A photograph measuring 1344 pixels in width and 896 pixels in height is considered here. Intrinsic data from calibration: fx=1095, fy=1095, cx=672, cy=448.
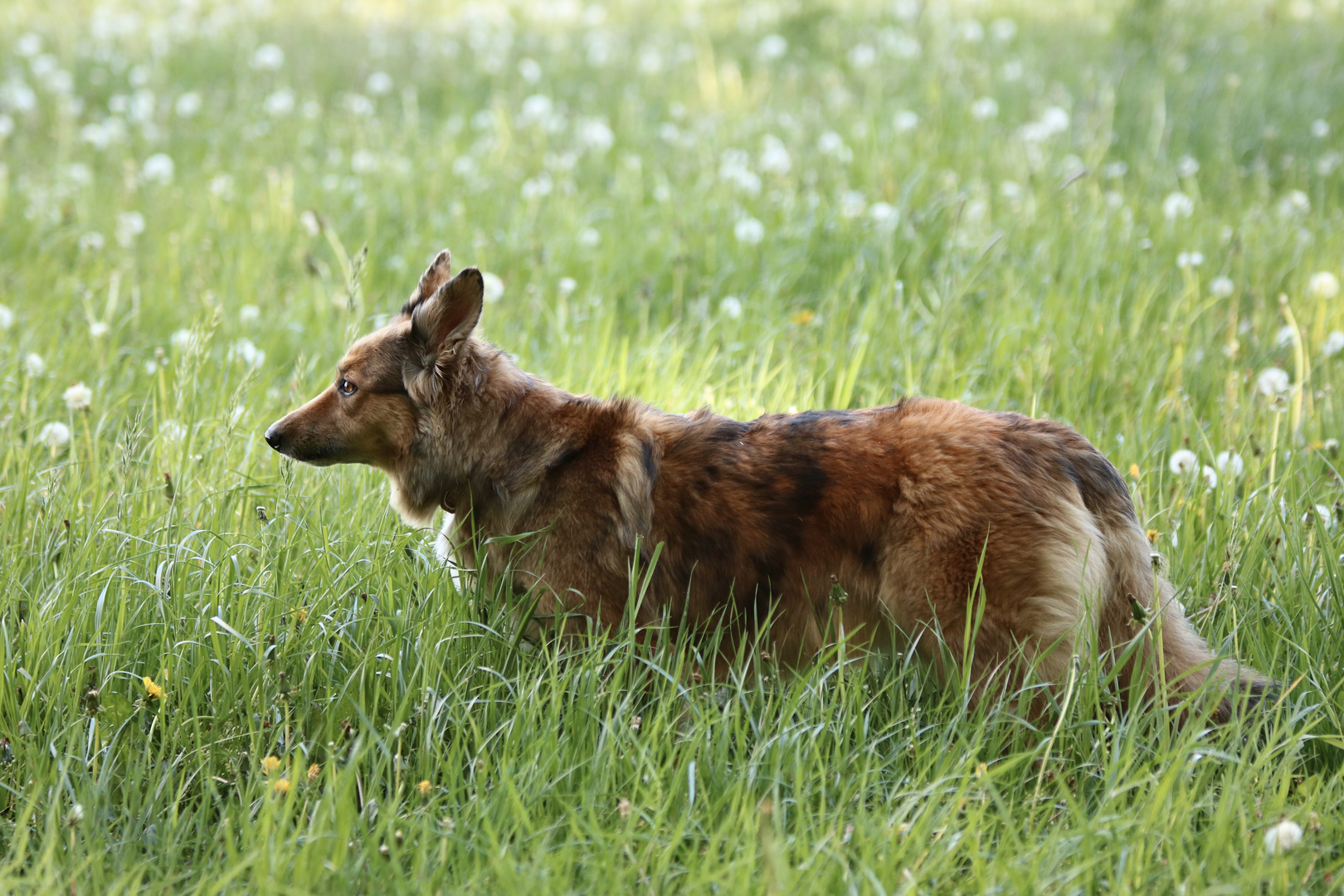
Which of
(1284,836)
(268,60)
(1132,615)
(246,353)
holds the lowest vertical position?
(1284,836)

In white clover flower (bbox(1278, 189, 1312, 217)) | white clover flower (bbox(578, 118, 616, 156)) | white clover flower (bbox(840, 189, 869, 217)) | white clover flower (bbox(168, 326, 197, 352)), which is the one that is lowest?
white clover flower (bbox(168, 326, 197, 352))

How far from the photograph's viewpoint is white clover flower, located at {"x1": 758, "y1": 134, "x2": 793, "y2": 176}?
7.04 metres

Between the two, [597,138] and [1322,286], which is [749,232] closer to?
[597,138]

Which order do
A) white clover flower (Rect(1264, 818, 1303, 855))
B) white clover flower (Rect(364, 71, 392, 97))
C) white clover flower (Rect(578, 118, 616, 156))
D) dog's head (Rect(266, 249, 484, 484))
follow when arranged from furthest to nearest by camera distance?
white clover flower (Rect(364, 71, 392, 97)) < white clover flower (Rect(578, 118, 616, 156)) < dog's head (Rect(266, 249, 484, 484)) < white clover flower (Rect(1264, 818, 1303, 855))

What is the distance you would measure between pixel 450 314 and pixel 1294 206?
5827mm

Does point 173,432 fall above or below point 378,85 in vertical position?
below

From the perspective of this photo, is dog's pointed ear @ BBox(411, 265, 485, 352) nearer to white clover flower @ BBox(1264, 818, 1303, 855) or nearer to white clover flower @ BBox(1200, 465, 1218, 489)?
white clover flower @ BBox(1264, 818, 1303, 855)

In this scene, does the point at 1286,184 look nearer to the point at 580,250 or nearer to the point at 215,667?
the point at 580,250

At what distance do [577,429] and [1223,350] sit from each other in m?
3.30

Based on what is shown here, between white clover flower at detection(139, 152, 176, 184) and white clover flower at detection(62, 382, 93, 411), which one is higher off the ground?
white clover flower at detection(139, 152, 176, 184)

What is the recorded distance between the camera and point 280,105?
8891 mm

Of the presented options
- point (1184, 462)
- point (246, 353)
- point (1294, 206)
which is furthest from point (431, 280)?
point (1294, 206)

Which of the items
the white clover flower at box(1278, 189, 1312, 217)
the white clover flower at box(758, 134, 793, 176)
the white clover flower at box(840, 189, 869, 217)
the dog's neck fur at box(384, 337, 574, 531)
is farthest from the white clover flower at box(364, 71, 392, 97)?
the dog's neck fur at box(384, 337, 574, 531)

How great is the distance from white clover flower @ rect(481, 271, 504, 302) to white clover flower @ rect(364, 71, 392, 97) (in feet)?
15.8
